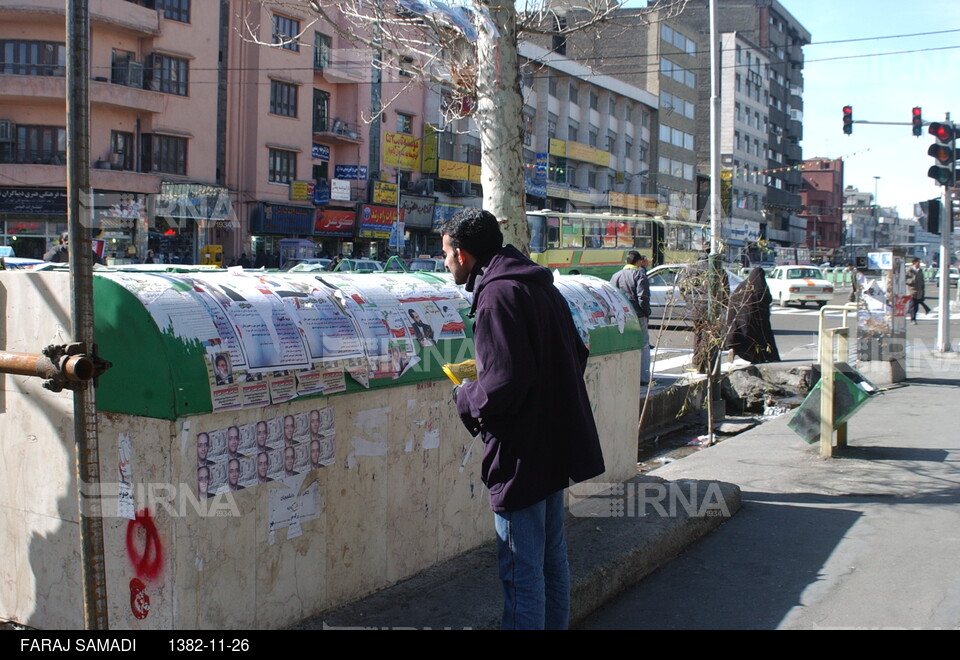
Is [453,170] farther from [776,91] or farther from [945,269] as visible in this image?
[776,91]

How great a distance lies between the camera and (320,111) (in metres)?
40.4

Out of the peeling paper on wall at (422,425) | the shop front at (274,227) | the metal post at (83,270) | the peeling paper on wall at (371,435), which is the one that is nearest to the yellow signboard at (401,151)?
the shop front at (274,227)

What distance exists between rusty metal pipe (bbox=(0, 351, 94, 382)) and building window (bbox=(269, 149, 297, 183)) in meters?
35.8

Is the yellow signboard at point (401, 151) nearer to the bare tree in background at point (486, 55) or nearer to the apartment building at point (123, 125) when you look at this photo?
the apartment building at point (123, 125)

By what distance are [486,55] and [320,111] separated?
35431mm

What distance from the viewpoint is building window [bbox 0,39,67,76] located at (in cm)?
3127

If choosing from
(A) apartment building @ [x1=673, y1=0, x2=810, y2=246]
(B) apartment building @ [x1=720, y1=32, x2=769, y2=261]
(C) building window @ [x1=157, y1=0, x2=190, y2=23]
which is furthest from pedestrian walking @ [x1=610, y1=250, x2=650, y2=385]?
(A) apartment building @ [x1=673, y1=0, x2=810, y2=246]

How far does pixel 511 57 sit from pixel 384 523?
381 centimetres

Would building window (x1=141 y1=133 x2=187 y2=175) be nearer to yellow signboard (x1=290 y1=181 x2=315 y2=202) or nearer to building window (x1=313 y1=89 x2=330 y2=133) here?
yellow signboard (x1=290 y1=181 x2=315 y2=202)

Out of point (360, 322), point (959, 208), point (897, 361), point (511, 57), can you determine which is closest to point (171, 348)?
point (360, 322)

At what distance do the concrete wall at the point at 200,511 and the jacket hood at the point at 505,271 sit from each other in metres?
0.92

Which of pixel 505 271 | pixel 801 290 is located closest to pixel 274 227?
pixel 801 290

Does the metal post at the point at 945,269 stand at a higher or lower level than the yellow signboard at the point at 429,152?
lower

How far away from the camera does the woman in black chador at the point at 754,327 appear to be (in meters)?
12.2
